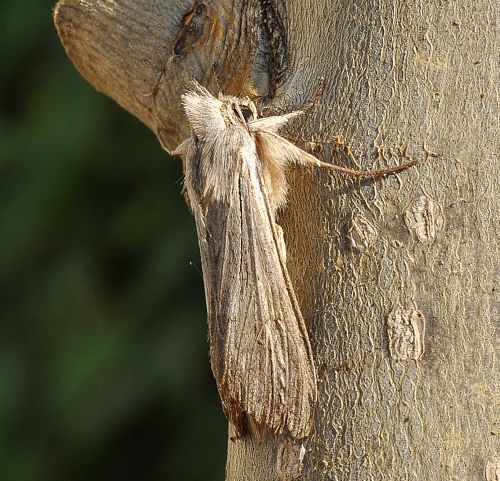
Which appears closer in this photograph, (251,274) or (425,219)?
(425,219)

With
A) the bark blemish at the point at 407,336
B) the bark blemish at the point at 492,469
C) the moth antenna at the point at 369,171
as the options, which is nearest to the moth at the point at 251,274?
the moth antenna at the point at 369,171

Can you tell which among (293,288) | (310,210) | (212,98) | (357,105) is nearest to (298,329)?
(293,288)

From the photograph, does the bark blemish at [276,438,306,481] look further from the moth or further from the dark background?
the dark background

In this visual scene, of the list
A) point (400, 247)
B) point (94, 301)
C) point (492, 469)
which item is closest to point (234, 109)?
point (400, 247)

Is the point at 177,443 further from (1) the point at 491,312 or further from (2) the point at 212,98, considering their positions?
(1) the point at 491,312

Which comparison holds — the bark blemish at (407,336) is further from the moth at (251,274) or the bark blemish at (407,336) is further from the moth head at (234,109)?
the moth head at (234,109)

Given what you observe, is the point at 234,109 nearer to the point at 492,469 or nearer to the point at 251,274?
the point at 251,274
